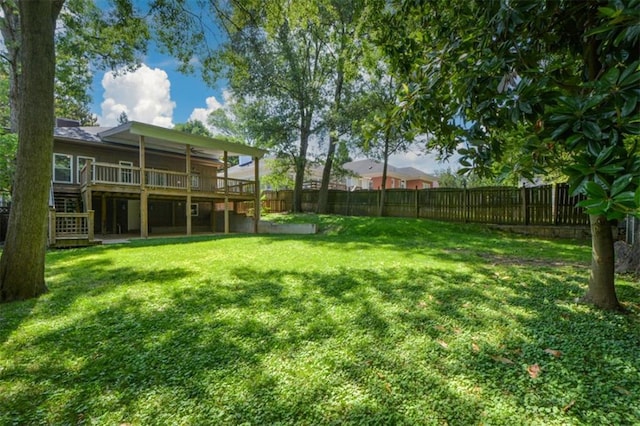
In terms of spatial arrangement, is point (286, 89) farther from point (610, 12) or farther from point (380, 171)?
point (380, 171)

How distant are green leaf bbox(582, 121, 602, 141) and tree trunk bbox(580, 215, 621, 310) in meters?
1.82

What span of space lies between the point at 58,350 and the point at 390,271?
4.31m

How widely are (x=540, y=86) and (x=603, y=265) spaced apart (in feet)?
7.09

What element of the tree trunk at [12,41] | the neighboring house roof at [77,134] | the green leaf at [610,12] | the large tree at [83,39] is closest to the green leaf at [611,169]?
the green leaf at [610,12]

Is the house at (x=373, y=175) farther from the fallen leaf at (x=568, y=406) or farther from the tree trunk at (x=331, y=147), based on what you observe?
the fallen leaf at (x=568, y=406)

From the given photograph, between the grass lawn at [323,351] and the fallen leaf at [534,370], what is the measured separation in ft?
0.03

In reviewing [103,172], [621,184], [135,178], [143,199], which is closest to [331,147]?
[135,178]

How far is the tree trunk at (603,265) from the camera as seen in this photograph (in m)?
3.16

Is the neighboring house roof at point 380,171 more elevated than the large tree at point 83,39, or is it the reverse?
the large tree at point 83,39

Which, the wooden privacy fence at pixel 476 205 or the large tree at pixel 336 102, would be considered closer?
the wooden privacy fence at pixel 476 205

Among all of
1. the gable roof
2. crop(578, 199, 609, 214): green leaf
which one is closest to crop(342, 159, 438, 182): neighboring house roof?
the gable roof

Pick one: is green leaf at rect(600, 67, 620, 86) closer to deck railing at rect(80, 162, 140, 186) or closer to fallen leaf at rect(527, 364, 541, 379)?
fallen leaf at rect(527, 364, 541, 379)

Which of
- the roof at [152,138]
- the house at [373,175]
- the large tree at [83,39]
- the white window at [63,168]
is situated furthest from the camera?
the house at [373,175]

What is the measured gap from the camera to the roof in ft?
37.7
